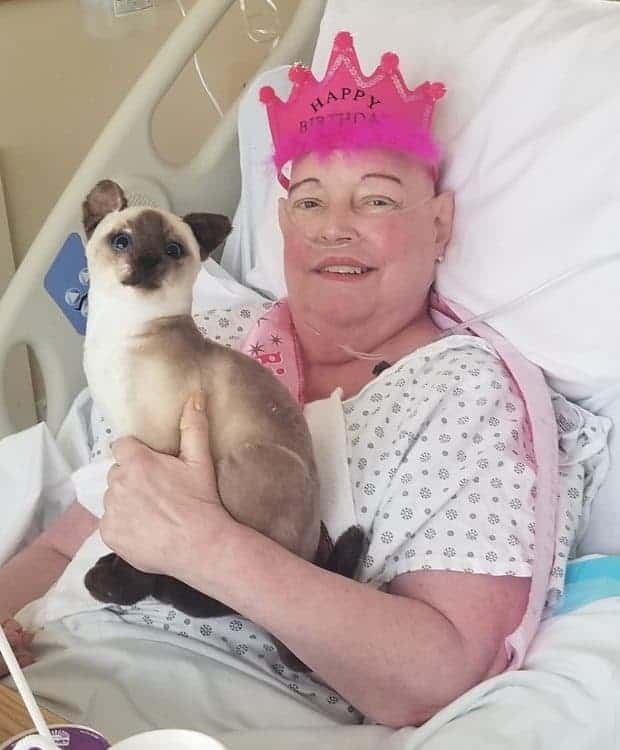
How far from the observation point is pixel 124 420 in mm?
748

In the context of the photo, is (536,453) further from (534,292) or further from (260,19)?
(260,19)

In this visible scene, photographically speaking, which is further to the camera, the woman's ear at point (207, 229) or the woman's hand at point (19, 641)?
the woman's hand at point (19, 641)

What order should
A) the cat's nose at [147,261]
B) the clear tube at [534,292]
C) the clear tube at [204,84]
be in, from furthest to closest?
the clear tube at [204,84] → the clear tube at [534,292] → the cat's nose at [147,261]

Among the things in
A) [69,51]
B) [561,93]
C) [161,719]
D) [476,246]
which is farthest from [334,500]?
[69,51]

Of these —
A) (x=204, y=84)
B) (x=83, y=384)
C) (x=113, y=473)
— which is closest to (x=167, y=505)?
(x=113, y=473)

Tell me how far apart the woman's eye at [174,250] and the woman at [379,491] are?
0.34ft

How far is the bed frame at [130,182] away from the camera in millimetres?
1121

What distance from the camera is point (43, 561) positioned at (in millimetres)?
1005

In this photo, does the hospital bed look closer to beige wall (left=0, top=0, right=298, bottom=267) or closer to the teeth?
the teeth

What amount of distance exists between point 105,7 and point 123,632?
1.14m

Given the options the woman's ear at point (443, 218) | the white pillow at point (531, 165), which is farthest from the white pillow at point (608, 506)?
the woman's ear at point (443, 218)

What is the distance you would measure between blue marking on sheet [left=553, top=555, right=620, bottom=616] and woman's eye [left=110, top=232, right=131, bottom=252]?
1.71 ft

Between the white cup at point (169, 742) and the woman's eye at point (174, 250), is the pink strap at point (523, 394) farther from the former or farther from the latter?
the white cup at point (169, 742)

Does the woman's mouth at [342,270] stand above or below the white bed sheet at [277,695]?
above
